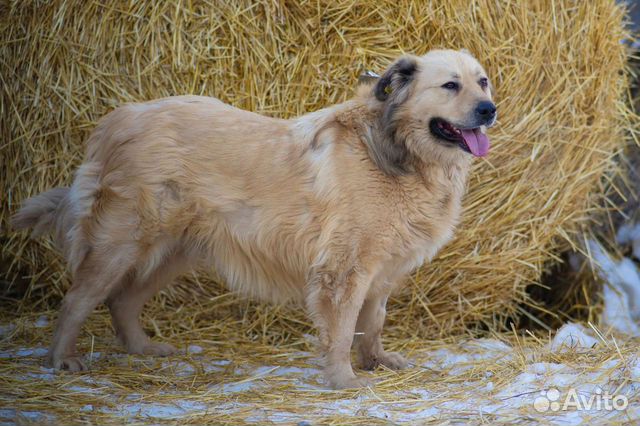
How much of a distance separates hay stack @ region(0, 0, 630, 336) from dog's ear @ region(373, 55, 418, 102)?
0.71m

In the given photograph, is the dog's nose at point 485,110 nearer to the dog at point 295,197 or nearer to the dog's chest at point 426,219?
the dog at point 295,197

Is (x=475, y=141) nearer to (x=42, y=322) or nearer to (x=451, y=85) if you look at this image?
(x=451, y=85)

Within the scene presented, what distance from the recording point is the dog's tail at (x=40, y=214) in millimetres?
4227

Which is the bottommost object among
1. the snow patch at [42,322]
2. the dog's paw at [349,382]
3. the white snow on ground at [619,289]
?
the white snow on ground at [619,289]

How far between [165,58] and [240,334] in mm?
1622

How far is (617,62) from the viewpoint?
16.4 ft

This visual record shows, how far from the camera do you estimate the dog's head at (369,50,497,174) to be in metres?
3.83

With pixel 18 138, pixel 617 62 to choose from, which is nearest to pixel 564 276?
pixel 617 62

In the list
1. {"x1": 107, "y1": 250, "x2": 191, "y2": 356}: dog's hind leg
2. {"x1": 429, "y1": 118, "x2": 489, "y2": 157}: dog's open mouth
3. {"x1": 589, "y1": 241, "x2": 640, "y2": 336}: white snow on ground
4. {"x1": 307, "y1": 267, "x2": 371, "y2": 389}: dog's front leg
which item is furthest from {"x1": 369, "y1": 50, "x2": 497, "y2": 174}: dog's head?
{"x1": 589, "y1": 241, "x2": 640, "y2": 336}: white snow on ground

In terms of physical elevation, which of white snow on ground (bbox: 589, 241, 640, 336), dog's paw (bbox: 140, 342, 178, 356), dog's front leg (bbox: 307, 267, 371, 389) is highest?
dog's front leg (bbox: 307, 267, 371, 389)

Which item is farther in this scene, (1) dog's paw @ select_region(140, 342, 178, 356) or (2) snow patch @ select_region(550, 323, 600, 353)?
(1) dog's paw @ select_region(140, 342, 178, 356)

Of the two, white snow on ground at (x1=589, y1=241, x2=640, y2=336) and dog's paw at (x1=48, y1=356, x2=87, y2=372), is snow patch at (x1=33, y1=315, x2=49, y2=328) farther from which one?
white snow on ground at (x1=589, y1=241, x2=640, y2=336)

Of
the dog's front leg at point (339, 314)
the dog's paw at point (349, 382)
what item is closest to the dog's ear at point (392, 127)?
the dog's front leg at point (339, 314)

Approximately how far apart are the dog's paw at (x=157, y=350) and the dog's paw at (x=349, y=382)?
1045 mm
